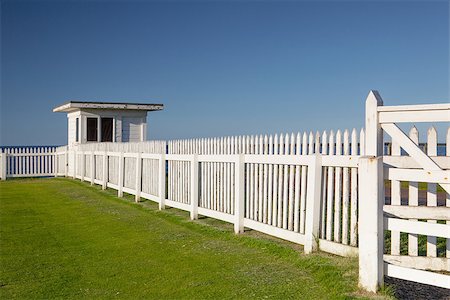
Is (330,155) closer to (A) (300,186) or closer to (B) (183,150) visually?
(A) (300,186)

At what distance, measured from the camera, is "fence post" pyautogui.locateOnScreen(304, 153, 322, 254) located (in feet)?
22.8

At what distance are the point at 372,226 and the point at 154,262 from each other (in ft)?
10.4

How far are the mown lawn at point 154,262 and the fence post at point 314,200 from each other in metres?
0.25

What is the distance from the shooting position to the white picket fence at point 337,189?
5.16m

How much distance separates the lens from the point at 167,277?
6.02m

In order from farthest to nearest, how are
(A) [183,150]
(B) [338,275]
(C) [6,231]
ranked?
(A) [183,150] < (C) [6,231] < (B) [338,275]

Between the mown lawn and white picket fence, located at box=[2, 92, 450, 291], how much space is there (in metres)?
0.37

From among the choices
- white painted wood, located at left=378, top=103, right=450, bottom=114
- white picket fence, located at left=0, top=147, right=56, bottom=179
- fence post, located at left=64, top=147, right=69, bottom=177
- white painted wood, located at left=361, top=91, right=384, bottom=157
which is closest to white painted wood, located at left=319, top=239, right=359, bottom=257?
white painted wood, located at left=361, top=91, right=384, bottom=157

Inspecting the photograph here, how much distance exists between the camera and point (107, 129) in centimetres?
2386

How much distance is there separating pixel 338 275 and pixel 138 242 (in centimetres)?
376

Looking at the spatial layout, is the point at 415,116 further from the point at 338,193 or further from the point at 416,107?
the point at 338,193

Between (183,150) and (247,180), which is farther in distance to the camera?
(183,150)

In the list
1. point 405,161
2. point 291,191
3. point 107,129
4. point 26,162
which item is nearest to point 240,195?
point 291,191

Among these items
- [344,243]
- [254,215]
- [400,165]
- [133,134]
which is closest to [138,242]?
[254,215]
